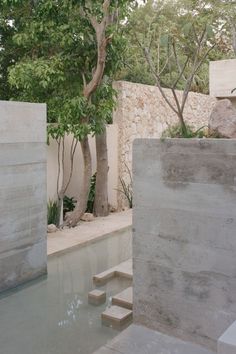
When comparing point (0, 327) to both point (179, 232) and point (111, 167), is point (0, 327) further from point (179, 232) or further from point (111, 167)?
point (111, 167)

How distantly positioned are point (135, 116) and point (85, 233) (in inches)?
133

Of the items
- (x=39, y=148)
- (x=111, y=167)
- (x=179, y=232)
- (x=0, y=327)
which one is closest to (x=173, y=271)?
(x=179, y=232)

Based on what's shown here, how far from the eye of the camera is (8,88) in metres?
8.23

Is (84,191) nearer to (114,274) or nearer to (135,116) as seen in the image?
(114,274)

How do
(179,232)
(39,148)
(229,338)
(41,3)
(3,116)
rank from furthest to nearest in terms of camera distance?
(41,3), (39,148), (3,116), (179,232), (229,338)

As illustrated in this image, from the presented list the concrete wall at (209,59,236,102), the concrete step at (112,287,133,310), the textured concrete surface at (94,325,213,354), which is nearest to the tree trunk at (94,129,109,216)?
the concrete step at (112,287,133,310)

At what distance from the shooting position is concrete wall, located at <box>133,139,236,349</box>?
2.92 m

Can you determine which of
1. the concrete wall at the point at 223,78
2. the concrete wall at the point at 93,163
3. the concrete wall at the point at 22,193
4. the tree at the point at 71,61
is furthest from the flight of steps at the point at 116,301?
the concrete wall at the point at 223,78

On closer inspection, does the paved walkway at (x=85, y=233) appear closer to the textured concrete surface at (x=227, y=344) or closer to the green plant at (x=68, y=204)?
the green plant at (x=68, y=204)

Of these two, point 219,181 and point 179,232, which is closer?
point 219,181

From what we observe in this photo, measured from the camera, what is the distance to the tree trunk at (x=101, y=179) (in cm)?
770

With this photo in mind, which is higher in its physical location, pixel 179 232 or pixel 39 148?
pixel 39 148

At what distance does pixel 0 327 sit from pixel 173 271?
5.55 ft

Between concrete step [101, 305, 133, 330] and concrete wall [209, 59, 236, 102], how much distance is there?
10915 mm
